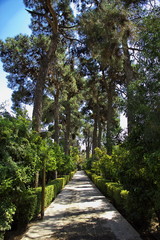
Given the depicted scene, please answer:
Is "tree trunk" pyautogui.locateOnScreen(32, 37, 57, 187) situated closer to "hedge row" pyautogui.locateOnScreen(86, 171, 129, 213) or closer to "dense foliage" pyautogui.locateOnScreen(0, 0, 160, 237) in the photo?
"dense foliage" pyautogui.locateOnScreen(0, 0, 160, 237)

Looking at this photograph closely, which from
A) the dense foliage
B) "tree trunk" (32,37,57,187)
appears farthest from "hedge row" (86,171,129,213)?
"tree trunk" (32,37,57,187)

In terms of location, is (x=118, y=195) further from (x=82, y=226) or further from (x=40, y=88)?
(x=40, y=88)

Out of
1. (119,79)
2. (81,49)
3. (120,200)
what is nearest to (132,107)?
(120,200)

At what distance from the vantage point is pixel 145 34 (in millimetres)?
4539

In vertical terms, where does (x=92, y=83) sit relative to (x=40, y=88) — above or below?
above

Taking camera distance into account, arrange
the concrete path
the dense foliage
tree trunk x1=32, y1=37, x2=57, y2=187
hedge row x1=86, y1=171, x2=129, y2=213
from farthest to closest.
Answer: tree trunk x1=32, y1=37, x2=57, y2=187 < hedge row x1=86, y1=171, x2=129, y2=213 < the concrete path < the dense foliage

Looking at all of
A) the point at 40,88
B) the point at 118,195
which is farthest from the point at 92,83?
the point at 118,195

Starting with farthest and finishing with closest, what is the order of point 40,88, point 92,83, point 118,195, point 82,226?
point 92,83, point 40,88, point 118,195, point 82,226

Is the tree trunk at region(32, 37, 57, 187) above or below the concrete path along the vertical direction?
above

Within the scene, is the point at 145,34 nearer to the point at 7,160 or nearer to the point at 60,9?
the point at 7,160

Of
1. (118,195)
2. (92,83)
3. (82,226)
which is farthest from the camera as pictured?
(92,83)

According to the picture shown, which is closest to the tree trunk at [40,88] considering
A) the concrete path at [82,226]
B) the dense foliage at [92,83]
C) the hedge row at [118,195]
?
the dense foliage at [92,83]

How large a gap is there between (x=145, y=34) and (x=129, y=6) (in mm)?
4482

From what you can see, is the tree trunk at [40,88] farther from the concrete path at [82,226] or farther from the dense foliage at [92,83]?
the concrete path at [82,226]
